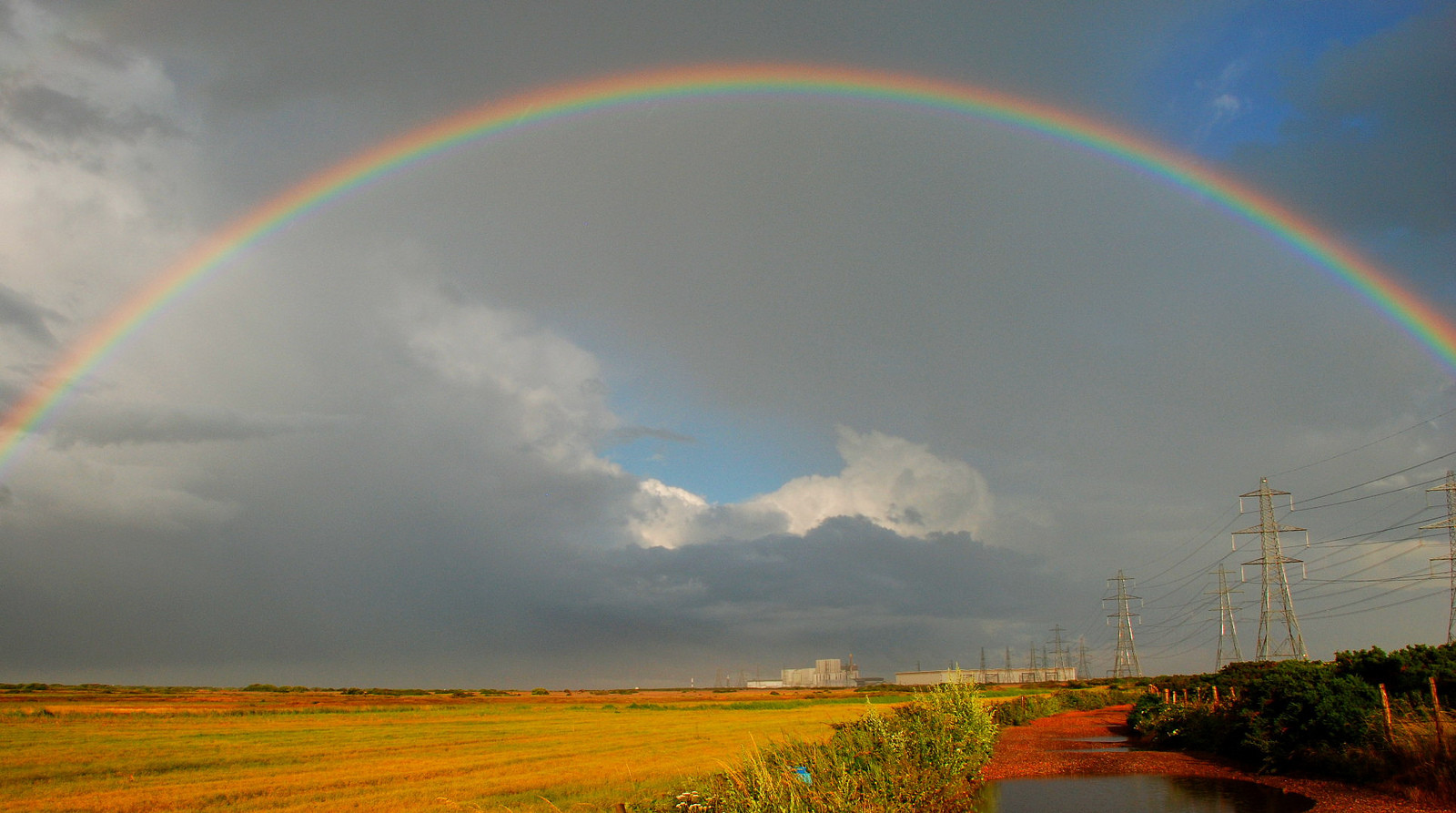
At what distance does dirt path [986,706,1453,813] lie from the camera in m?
24.9

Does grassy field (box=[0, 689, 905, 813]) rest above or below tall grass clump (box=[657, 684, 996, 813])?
below

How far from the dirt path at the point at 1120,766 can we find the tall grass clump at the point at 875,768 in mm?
3638

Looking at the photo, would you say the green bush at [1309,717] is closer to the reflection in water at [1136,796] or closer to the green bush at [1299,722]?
the green bush at [1299,722]

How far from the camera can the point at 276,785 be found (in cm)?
3356

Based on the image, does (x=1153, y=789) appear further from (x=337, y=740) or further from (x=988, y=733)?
(x=337, y=740)

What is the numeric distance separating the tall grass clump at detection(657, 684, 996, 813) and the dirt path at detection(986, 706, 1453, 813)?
3.64 m

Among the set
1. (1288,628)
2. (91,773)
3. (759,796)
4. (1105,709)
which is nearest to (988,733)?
(759,796)

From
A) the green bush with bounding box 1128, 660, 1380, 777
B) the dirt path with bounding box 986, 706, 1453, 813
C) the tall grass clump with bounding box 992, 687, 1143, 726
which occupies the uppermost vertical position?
the green bush with bounding box 1128, 660, 1380, 777

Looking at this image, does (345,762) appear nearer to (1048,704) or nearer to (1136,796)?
(1136,796)

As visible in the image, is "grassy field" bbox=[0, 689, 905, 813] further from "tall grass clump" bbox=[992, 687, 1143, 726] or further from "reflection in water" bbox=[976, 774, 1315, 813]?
"tall grass clump" bbox=[992, 687, 1143, 726]

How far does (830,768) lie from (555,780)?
19.8 metres

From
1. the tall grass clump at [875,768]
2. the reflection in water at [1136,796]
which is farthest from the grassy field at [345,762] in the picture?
the reflection in water at [1136,796]

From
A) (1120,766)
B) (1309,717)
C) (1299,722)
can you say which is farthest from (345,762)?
(1309,717)

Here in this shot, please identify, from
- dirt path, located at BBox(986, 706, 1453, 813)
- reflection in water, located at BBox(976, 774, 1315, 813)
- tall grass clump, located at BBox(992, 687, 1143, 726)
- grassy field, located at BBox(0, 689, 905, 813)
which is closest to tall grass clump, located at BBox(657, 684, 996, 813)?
reflection in water, located at BBox(976, 774, 1315, 813)
